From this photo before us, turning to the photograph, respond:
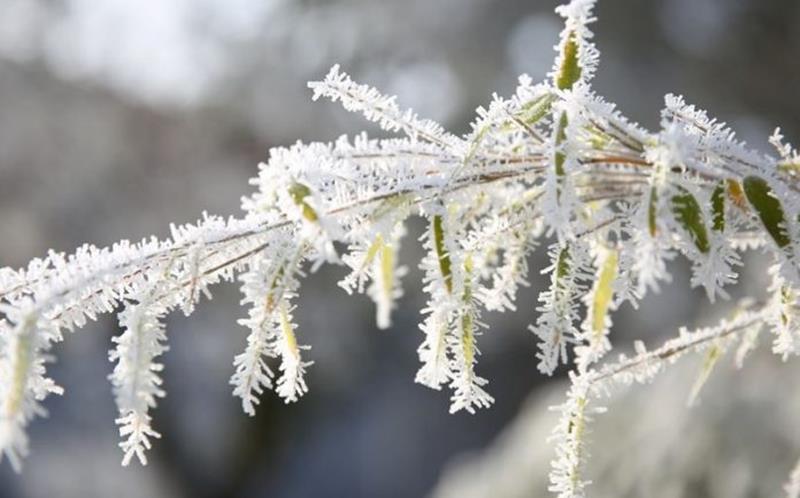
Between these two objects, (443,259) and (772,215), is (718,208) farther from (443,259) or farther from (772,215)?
(443,259)

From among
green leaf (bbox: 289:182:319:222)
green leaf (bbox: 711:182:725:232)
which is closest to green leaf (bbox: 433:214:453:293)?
green leaf (bbox: 289:182:319:222)

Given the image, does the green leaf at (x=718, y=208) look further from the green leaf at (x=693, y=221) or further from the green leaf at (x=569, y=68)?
the green leaf at (x=569, y=68)

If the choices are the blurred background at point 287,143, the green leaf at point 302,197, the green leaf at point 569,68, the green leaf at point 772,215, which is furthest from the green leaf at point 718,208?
the blurred background at point 287,143

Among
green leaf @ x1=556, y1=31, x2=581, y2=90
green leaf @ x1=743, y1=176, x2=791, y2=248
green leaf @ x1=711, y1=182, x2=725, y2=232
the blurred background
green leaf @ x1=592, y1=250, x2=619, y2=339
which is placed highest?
the blurred background

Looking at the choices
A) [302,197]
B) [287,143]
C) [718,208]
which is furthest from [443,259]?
[287,143]

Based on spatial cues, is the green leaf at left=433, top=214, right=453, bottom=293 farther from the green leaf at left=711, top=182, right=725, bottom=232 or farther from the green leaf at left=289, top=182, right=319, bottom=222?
the green leaf at left=711, top=182, right=725, bottom=232
